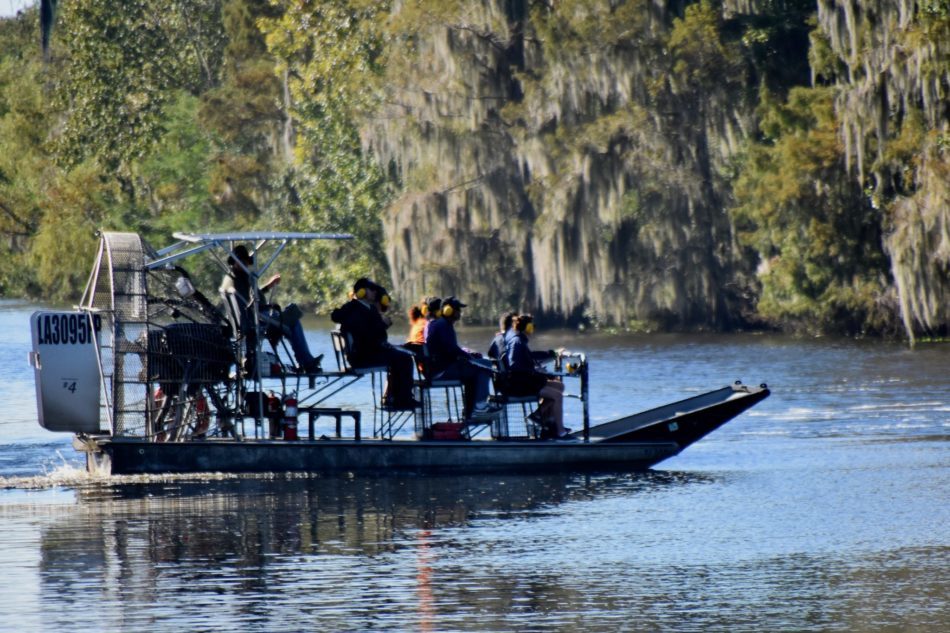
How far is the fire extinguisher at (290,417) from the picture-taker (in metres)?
19.4

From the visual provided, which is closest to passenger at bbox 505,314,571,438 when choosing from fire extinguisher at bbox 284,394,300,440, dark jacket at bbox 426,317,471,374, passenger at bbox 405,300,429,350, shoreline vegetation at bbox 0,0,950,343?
dark jacket at bbox 426,317,471,374

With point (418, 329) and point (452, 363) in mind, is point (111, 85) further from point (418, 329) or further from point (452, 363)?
point (452, 363)

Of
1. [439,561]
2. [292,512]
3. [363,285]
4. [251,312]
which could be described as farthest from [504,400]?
[439,561]

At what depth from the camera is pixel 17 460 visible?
896 inches

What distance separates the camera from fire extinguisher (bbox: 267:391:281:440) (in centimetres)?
1994

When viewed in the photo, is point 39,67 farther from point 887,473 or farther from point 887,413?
point 887,473

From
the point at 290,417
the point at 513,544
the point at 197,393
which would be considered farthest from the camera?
the point at 290,417

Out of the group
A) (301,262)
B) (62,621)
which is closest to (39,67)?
(301,262)

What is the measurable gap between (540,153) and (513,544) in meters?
31.9

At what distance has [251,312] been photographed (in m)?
19.2

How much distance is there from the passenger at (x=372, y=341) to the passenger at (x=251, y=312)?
462mm

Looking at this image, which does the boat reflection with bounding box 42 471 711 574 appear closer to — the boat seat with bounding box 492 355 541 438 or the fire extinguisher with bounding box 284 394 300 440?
the fire extinguisher with bounding box 284 394 300 440

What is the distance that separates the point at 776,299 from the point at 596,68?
7742 mm

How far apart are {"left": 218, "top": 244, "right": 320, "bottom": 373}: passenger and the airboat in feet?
0.11
